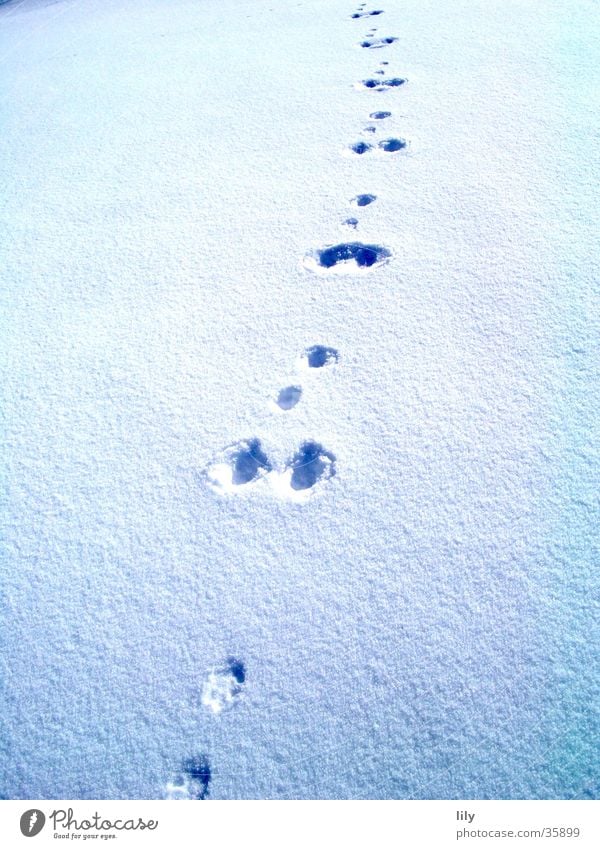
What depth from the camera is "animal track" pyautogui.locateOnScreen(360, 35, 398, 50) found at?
276 cm

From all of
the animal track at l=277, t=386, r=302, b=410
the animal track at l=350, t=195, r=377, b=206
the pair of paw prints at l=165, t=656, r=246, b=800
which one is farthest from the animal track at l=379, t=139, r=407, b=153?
the pair of paw prints at l=165, t=656, r=246, b=800

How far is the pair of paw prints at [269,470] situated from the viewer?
48.6 inches

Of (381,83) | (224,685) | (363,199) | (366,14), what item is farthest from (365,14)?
(224,685)

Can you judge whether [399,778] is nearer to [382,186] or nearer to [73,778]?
[73,778]

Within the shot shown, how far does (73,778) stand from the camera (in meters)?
0.95

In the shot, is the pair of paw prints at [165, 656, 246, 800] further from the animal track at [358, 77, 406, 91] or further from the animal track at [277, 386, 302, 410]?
the animal track at [358, 77, 406, 91]

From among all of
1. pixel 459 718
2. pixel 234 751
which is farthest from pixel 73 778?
pixel 459 718

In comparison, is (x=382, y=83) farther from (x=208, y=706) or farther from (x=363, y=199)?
(x=208, y=706)

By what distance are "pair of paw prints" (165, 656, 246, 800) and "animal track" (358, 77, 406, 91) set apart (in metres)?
2.38

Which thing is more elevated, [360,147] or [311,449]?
[360,147]

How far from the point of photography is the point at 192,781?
36.2 inches

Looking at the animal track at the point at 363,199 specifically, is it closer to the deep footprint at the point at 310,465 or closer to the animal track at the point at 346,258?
the animal track at the point at 346,258

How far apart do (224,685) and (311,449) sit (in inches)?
20.4

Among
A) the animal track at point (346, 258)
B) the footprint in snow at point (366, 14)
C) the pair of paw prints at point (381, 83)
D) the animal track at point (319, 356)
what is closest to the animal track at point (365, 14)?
the footprint in snow at point (366, 14)
